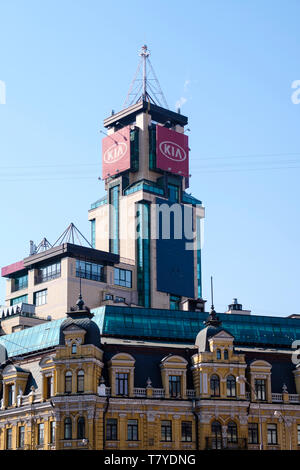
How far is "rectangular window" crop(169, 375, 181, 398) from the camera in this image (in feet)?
322

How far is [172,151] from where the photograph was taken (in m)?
179

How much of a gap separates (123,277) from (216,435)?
73.2 meters

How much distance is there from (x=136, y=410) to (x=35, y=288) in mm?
70899

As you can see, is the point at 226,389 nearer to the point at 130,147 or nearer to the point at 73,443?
the point at 73,443

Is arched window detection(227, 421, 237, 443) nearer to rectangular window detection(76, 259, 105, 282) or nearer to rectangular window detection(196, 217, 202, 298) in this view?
rectangular window detection(76, 259, 105, 282)

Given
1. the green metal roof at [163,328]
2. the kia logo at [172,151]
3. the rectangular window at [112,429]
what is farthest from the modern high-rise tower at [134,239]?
the rectangular window at [112,429]

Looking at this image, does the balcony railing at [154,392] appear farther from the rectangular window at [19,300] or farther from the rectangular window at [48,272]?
the rectangular window at [19,300]

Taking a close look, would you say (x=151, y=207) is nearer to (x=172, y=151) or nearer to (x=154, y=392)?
(x=172, y=151)

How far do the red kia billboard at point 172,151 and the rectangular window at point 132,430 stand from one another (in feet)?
279

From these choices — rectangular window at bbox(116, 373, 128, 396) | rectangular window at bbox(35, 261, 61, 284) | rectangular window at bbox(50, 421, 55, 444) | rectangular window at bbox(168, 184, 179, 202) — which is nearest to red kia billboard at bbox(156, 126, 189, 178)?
rectangular window at bbox(168, 184, 179, 202)

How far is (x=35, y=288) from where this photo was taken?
164375 mm

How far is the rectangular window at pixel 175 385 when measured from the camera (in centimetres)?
9819
